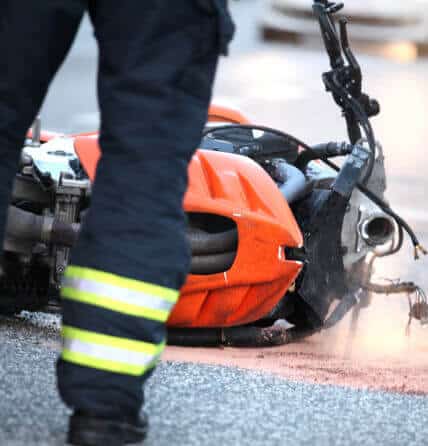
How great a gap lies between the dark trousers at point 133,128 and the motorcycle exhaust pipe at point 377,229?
7.80 feet

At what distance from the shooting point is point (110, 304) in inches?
108

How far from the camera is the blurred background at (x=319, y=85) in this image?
31.2 feet

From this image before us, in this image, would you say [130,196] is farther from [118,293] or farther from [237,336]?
[237,336]

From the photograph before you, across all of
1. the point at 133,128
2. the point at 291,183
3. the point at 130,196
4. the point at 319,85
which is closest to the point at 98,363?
the point at 130,196

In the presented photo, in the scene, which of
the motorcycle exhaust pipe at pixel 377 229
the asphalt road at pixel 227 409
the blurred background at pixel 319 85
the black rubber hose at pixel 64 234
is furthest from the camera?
the blurred background at pixel 319 85

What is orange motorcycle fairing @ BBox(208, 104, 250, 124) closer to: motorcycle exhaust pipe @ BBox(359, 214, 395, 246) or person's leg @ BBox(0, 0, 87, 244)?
motorcycle exhaust pipe @ BBox(359, 214, 395, 246)

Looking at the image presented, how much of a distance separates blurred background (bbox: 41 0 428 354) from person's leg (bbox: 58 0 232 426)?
10.2 ft

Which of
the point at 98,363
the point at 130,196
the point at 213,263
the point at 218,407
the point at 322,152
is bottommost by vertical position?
the point at 218,407

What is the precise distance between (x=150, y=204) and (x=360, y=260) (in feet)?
8.66

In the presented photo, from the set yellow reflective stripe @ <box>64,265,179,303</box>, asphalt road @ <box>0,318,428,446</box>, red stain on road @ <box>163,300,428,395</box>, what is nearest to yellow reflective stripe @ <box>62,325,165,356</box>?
yellow reflective stripe @ <box>64,265,179,303</box>

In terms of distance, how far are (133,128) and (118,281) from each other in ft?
0.99

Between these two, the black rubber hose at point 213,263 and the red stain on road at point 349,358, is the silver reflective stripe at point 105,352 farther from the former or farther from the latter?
the black rubber hose at point 213,263

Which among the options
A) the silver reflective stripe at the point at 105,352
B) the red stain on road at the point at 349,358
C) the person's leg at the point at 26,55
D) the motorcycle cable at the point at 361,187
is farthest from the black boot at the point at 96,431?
the motorcycle cable at the point at 361,187

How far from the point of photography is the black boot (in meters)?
2.78
